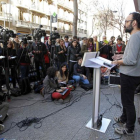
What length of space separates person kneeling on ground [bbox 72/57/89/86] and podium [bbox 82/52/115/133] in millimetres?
2718

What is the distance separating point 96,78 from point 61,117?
1.19 m

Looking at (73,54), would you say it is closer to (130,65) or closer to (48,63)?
(48,63)

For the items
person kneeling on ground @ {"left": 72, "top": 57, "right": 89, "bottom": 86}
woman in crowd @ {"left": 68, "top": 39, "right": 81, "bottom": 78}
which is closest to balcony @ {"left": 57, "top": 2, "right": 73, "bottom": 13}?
woman in crowd @ {"left": 68, "top": 39, "right": 81, "bottom": 78}

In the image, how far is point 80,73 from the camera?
5.98m

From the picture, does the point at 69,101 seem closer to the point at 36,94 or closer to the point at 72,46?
the point at 36,94

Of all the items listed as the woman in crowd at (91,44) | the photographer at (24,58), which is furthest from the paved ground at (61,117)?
the woman in crowd at (91,44)

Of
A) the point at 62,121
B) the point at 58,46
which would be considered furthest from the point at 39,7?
the point at 62,121

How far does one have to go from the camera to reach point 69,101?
410 centimetres

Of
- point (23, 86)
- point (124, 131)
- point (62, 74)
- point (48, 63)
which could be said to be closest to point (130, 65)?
point (124, 131)

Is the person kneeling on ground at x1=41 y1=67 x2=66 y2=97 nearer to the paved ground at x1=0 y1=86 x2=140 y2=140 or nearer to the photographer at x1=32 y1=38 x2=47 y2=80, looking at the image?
the paved ground at x1=0 y1=86 x2=140 y2=140

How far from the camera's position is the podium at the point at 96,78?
230 cm

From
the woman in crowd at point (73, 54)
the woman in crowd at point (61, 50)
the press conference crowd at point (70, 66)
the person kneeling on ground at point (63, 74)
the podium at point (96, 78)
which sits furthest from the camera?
the woman in crowd at point (61, 50)

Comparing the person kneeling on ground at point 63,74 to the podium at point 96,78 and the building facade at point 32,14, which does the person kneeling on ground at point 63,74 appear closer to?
the podium at point 96,78

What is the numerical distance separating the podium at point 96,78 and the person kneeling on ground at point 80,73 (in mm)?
2718
